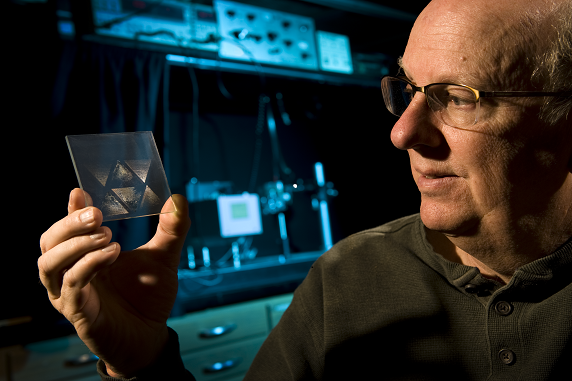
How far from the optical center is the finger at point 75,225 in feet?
1.98

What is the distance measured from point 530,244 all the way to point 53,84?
2048 millimetres

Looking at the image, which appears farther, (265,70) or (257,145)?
(257,145)

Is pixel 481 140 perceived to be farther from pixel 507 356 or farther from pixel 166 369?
pixel 166 369

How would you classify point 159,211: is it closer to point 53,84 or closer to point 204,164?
point 53,84

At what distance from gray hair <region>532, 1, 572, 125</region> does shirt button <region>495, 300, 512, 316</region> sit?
0.34 metres

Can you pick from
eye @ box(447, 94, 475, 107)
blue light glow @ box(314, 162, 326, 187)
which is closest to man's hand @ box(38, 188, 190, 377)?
eye @ box(447, 94, 475, 107)

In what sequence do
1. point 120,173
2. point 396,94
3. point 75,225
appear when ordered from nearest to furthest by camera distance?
point 75,225 < point 120,173 < point 396,94

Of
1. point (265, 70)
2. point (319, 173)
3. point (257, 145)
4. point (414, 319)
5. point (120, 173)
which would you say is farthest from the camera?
point (257, 145)

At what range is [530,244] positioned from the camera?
786 mm

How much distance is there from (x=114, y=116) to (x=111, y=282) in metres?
1.54

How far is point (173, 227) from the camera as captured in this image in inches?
29.5

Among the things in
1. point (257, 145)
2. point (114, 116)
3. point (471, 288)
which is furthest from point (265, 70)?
point (471, 288)

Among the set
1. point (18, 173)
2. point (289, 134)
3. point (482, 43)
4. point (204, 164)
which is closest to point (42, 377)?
point (18, 173)

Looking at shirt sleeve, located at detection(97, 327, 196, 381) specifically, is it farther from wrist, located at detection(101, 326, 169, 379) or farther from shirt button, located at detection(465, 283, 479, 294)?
shirt button, located at detection(465, 283, 479, 294)
